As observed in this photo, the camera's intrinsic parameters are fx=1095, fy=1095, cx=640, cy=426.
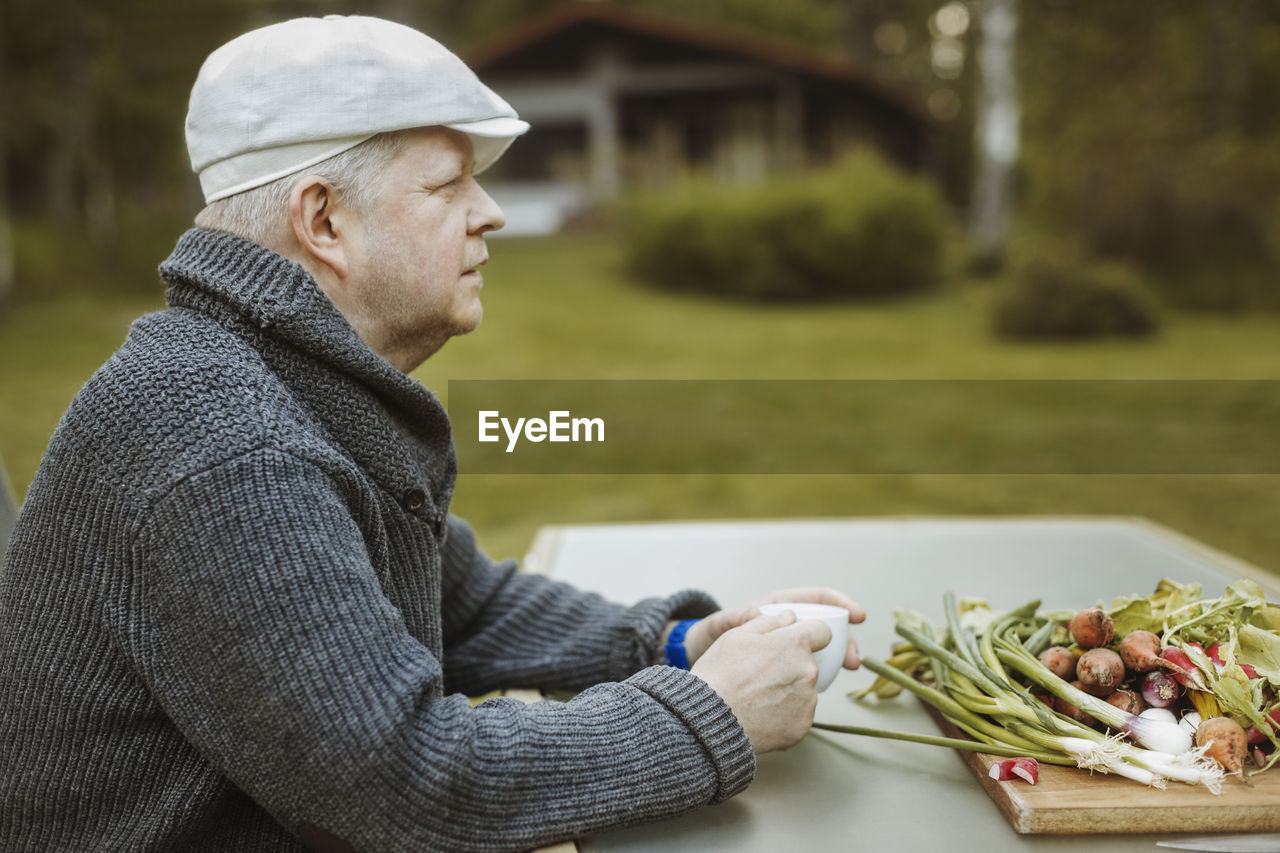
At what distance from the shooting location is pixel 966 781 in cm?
108

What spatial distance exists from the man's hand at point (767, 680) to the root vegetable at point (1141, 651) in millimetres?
317

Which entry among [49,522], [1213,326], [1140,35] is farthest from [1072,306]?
[49,522]

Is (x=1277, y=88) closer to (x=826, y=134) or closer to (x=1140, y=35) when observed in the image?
(x=1140, y=35)

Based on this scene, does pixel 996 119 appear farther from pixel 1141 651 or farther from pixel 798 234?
pixel 1141 651

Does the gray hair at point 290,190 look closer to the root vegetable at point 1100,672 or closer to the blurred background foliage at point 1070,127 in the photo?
the root vegetable at point 1100,672

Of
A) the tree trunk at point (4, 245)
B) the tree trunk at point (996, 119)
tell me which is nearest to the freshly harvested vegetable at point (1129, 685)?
the tree trunk at point (4, 245)

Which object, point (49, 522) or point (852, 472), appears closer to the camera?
point (49, 522)

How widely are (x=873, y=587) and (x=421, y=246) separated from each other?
95cm

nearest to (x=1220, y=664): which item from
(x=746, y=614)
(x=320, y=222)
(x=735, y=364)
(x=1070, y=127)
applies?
(x=746, y=614)

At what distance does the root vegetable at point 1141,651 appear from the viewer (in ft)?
3.61

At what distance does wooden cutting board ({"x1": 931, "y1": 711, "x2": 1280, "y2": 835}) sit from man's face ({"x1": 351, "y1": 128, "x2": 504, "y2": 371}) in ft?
2.49

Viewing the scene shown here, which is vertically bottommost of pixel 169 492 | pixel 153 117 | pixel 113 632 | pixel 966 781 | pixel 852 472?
pixel 852 472

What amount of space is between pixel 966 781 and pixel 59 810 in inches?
34.0

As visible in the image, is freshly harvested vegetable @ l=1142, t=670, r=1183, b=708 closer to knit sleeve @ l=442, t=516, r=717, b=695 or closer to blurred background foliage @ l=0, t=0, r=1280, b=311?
knit sleeve @ l=442, t=516, r=717, b=695
